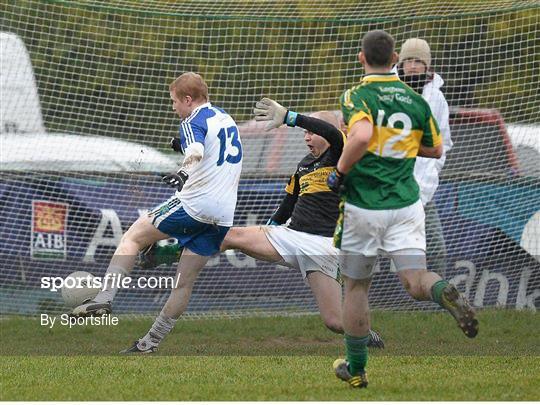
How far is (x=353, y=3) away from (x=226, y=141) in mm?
4464

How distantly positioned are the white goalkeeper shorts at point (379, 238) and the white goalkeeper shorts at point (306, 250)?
89.8 inches

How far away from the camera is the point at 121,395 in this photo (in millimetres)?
6844

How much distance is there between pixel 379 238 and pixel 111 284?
2769 mm

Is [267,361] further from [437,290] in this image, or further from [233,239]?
[437,290]

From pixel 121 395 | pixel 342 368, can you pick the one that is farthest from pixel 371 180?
pixel 121 395

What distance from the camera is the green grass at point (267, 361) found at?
6.98 metres

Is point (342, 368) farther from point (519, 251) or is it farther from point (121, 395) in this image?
point (519, 251)

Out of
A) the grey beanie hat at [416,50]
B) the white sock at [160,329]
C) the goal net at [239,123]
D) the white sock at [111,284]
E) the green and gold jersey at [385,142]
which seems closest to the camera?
the green and gold jersey at [385,142]

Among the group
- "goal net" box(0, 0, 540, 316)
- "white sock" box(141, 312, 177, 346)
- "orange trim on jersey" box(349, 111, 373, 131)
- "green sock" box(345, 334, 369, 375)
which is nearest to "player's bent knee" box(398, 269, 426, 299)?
"green sock" box(345, 334, 369, 375)

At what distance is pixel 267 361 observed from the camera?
877cm

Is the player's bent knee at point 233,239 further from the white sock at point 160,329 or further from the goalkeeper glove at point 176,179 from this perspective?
the goalkeeper glove at point 176,179

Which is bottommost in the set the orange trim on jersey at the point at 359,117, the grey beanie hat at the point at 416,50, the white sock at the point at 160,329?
the white sock at the point at 160,329

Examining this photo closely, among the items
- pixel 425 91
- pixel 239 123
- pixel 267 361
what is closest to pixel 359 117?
pixel 267 361

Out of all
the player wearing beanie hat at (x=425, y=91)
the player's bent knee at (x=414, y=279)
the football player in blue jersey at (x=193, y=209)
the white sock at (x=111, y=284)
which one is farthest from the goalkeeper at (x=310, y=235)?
the player's bent knee at (x=414, y=279)
